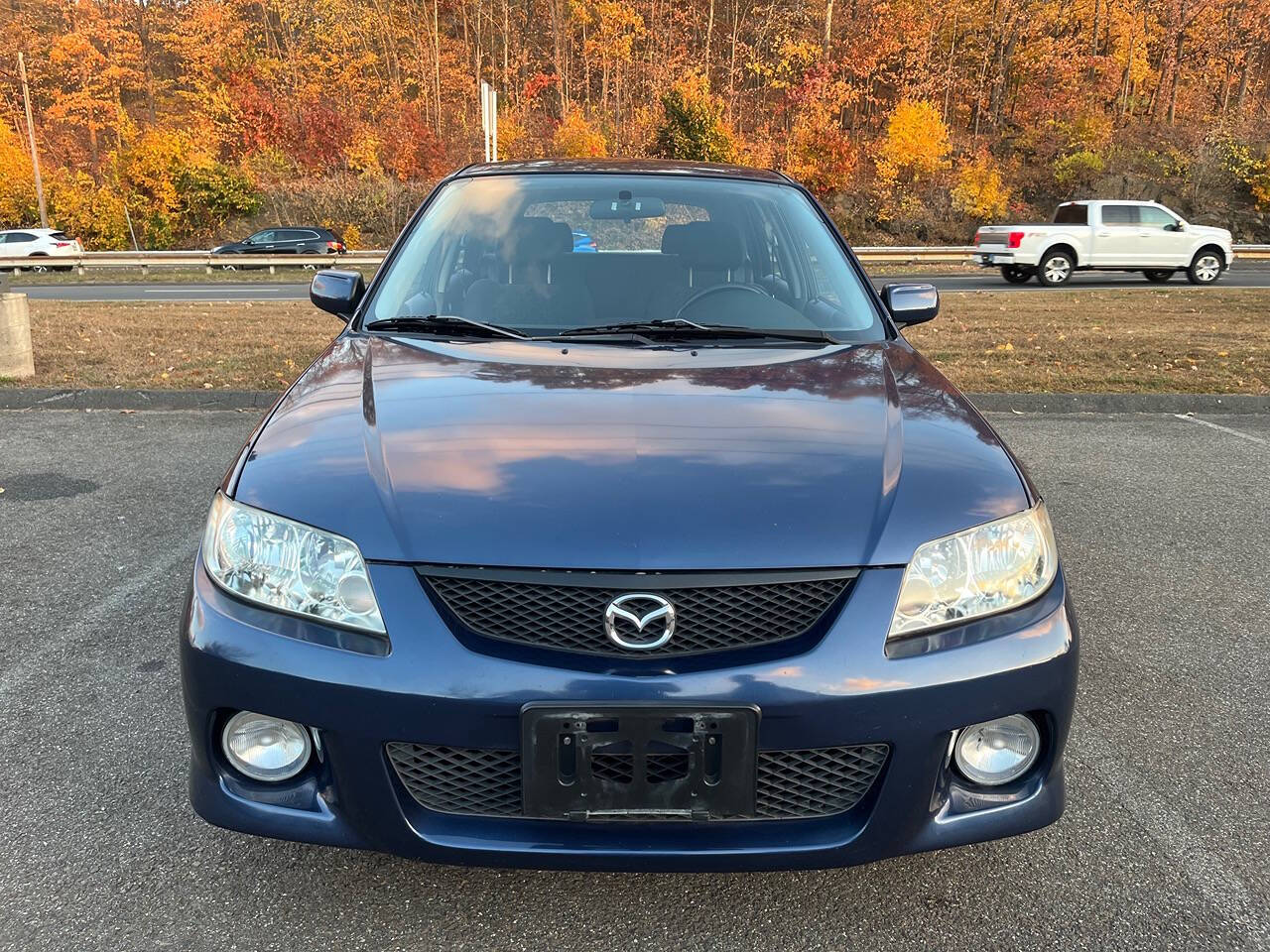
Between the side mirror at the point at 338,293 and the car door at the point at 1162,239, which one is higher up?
the side mirror at the point at 338,293

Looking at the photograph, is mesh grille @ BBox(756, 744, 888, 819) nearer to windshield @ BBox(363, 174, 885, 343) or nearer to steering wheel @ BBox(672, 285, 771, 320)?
windshield @ BBox(363, 174, 885, 343)

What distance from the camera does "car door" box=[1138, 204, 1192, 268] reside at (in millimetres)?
20141

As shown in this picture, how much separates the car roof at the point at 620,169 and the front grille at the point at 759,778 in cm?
243

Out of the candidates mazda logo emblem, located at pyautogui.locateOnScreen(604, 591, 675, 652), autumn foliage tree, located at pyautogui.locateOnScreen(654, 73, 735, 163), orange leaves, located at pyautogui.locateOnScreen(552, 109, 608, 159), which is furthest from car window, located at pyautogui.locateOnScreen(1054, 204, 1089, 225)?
orange leaves, located at pyautogui.locateOnScreen(552, 109, 608, 159)

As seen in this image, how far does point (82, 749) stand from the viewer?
8.82ft

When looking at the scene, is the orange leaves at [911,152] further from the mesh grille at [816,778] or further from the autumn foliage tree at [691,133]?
the mesh grille at [816,778]

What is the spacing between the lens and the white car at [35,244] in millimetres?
29406

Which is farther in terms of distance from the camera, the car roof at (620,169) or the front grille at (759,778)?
the car roof at (620,169)

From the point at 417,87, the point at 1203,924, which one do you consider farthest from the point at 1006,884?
the point at 417,87

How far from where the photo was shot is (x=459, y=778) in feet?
5.88

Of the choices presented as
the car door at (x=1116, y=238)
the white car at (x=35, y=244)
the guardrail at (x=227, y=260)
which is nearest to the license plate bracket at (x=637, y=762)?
the car door at (x=1116, y=238)

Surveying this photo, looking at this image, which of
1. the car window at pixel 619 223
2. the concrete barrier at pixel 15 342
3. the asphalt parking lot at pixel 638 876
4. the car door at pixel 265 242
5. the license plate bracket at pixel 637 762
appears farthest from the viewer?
the car door at pixel 265 242

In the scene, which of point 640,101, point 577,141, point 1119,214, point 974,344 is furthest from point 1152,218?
point 640,101

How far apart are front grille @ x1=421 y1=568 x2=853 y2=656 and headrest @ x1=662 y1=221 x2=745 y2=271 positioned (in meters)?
1.70
